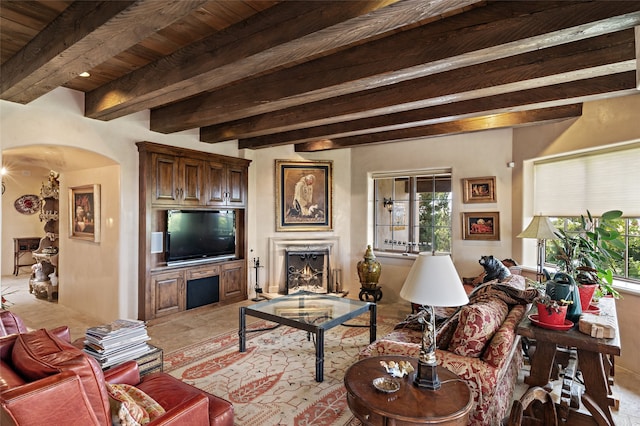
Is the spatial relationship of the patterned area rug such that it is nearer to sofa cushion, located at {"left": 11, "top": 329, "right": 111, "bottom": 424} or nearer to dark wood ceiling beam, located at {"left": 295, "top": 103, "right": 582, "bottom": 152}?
sofa cushion, located at {"left": 11, "top": 329, "right": 111, "bottom": 424}

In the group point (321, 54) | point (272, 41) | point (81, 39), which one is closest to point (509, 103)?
point (321, 54)

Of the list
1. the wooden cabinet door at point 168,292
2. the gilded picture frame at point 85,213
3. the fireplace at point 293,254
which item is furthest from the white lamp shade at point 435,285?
the gilded picture frame at point 85,213

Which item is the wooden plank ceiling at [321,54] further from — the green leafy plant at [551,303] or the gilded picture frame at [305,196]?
the gilded picture frame at [305,196]

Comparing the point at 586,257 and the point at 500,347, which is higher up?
A: the point at 586,257

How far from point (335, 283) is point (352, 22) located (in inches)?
194

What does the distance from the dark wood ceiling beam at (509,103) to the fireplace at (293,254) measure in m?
2.26

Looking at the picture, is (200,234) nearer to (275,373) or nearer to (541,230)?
(275,373)

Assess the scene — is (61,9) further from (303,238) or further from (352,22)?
(303,238)

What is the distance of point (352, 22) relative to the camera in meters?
A: 1.86

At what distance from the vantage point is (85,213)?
4871mm

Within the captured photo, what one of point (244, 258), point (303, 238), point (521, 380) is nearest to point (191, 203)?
point (244, 258)

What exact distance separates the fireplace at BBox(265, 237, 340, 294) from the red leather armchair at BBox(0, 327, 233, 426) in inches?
169

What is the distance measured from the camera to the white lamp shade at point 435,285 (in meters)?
1.72

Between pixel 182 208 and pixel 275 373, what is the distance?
109 inches
